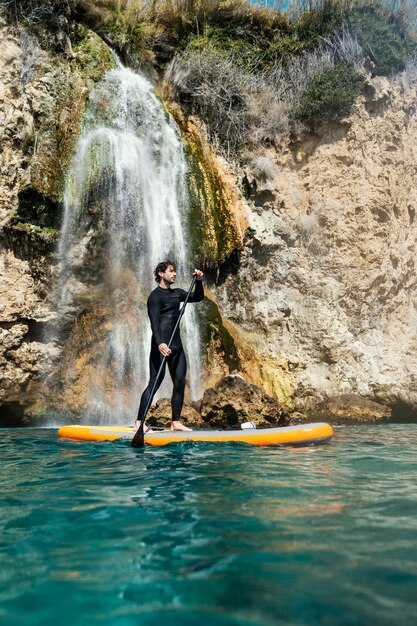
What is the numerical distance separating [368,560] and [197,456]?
119 inches

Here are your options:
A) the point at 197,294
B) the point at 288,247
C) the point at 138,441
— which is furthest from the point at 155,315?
the point at 288,247

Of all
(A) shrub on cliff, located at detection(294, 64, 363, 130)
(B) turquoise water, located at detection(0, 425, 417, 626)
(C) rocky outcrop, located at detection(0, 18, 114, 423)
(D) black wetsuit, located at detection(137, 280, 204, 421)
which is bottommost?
(B) turquoise water, located at detection(0, 425, 417, 626)

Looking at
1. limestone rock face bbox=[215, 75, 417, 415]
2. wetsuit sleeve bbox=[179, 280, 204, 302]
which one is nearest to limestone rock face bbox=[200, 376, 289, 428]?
wetsuit sleeve bbox=[179, 280, 204, 302]

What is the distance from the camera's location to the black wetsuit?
650cm

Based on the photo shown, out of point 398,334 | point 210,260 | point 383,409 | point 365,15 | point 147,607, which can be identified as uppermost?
point 365,15

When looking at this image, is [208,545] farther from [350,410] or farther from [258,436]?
[350,410]

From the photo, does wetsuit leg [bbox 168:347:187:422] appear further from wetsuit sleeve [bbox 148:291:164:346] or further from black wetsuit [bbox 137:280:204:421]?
wetsuit sleeve [bbox 148:291:164:346]

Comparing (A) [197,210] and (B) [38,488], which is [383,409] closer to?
(A) [197,210]

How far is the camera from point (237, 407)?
831cm

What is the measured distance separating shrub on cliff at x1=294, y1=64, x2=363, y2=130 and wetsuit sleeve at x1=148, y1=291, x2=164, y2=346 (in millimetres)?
8720

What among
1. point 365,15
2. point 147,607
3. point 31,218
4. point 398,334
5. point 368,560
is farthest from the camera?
point 365,15

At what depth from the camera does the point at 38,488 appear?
11.8ft

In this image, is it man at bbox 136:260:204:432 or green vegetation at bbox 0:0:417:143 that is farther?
green vegetation at bbox 0:0:417:143

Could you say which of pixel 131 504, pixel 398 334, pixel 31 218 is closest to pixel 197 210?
pixel 31 218
